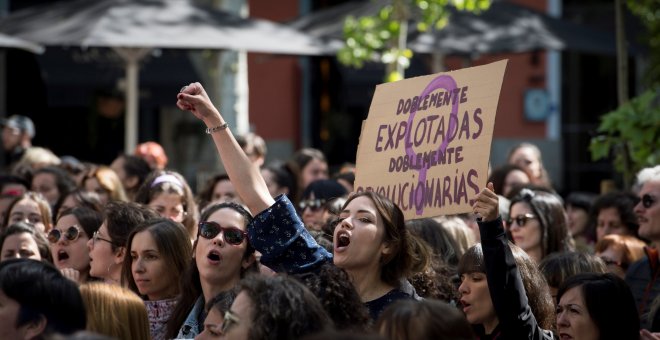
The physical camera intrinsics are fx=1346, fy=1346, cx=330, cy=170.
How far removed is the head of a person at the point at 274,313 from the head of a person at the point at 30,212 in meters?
4.52

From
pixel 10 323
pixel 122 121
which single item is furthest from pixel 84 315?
pixel 122 121

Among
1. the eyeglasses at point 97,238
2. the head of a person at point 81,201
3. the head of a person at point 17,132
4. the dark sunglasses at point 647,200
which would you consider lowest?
the eyeglasses at point 97,238

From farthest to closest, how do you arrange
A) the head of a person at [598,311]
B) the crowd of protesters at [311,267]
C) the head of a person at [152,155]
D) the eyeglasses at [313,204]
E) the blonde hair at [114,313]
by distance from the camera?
the head of a person at [152,155] < the eyeglasses at [313,204] < the head of a person at [598,311] < the blonde hair at [114,313] < the crowd of protesters at [311,267]

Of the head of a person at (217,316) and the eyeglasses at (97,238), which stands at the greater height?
the eyeglasses at (97,238)

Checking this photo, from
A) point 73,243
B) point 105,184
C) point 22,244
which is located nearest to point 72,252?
point 73,243

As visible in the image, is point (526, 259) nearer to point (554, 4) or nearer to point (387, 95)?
point (387, 95)

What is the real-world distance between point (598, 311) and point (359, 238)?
3.44 feet

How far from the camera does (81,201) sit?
8.72m

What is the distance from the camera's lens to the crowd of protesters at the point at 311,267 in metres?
4.54

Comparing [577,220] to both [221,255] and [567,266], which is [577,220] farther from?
[221,255]

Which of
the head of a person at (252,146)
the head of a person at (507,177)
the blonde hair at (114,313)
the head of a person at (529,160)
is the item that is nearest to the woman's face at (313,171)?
the head of a person at (252,146)

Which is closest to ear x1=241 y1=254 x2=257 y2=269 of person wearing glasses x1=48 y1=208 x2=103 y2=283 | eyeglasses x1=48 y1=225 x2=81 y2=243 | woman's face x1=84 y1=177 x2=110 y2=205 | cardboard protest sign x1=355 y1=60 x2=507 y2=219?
cardboard protest sign x1=355 y1=60 x2=507 y2=219

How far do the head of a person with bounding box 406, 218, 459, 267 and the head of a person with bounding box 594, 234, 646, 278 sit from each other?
3.27 ft

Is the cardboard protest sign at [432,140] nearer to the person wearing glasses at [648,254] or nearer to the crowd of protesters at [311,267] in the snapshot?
the crowd of protesters at [311,267]
